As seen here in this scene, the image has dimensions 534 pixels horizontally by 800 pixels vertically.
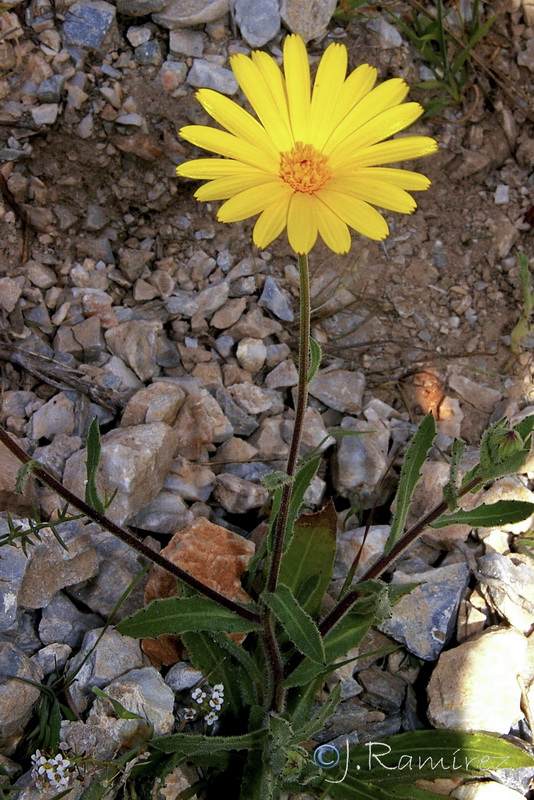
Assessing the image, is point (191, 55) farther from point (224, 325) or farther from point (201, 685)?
point (201, 685)

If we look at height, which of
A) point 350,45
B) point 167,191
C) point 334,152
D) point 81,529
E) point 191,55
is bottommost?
point 81,529

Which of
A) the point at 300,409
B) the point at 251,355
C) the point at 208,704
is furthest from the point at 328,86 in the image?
the point at 208,704

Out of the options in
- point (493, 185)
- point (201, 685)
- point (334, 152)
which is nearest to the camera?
point (334, 152)

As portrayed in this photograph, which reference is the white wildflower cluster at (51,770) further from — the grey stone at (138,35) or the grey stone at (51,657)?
the grey stone at (138,35)

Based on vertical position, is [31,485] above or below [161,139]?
below

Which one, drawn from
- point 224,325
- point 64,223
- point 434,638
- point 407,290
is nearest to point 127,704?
point 434,638

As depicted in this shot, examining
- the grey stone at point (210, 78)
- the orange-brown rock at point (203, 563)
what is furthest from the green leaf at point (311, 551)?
the grey stone at point (210, 78)
